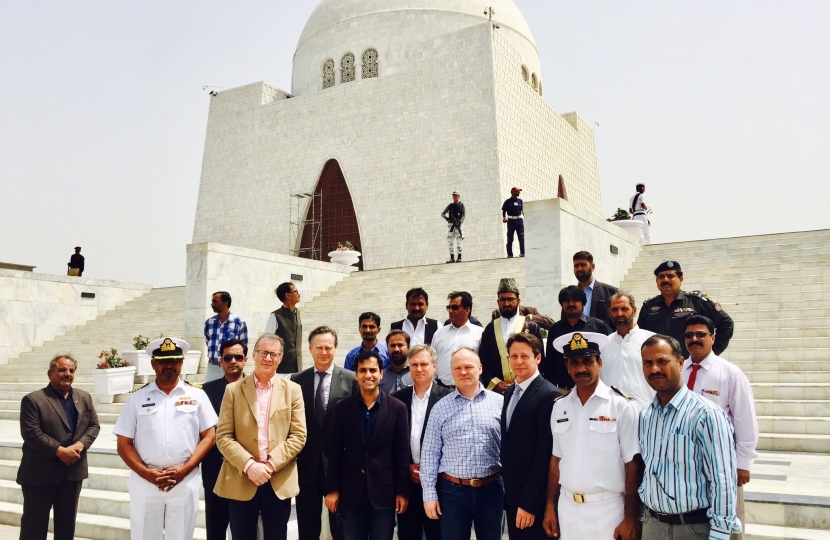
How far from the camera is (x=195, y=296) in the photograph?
10594 millimetres

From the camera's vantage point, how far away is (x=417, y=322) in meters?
4.86

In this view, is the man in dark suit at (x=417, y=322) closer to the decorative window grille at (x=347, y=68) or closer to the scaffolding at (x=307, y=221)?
the scaffolding at (x=307, y=221)

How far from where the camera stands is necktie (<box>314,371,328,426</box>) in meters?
3.76

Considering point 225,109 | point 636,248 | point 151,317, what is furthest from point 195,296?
point 225,109

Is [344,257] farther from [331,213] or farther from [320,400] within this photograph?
[320,400]

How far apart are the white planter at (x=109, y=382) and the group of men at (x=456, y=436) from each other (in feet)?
15.1

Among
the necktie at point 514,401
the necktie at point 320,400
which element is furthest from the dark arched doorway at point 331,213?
the necktie at point 514,401

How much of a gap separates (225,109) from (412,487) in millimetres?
20011

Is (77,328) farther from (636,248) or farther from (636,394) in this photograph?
(636,394)

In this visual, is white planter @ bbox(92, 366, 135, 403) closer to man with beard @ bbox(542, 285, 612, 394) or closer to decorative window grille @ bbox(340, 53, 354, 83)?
man with beard @ bbox(542, 285, 612, 394)

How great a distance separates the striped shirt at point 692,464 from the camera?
2.37 meters

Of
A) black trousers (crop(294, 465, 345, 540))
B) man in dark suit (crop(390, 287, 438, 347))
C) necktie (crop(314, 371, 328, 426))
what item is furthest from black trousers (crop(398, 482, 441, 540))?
man in dark suit (crop(390, 287, 438, 347))

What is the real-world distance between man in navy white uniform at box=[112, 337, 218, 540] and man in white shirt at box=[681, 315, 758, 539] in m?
2.46

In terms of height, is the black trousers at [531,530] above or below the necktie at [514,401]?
below
